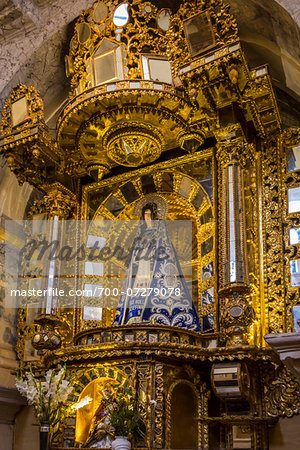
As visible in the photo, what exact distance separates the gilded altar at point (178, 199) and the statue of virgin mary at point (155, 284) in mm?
297

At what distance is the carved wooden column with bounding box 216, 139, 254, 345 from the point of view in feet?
17.6

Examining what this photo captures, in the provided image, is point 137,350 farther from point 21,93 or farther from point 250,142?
point 21,93

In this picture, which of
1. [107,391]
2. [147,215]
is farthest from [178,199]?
[107,391]

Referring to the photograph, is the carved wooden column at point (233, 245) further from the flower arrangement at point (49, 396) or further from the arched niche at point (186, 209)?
the flower arrangement at point (49, 396)

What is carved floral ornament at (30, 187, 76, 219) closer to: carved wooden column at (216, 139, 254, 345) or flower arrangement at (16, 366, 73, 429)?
carved wooden column at (216, 139, 254, 345)

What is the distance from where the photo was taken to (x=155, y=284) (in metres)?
6.30

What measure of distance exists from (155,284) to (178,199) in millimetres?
1390

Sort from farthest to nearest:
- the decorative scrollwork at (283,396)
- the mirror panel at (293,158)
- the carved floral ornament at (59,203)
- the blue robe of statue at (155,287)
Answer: the carved floral ornament at (59,203), the mirror panel at (293,158), the blue robe of statue at (155,287), the decorative scrollwork at (283,396)

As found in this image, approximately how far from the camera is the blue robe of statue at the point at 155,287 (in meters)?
6.07

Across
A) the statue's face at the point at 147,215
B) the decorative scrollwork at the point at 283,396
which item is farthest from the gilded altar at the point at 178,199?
the statue's face at the point at 147,215

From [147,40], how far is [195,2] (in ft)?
2.55

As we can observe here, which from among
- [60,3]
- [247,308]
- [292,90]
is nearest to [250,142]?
[292,90]

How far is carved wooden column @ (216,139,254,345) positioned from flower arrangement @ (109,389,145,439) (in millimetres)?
1056

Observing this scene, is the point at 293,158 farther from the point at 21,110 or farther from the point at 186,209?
the point at 21,110
